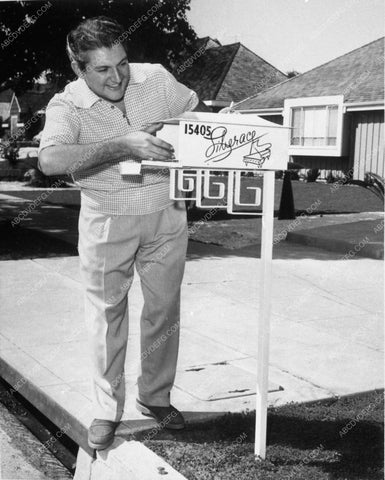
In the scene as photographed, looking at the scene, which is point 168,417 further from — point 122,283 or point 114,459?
point 122,283

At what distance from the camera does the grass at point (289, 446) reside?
340 cm

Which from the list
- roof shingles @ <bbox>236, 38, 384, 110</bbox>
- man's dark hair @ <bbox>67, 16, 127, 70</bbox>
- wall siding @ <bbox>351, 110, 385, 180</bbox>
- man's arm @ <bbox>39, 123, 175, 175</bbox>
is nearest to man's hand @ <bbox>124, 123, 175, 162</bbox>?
man's arm @ <bbox>39, 123, 175, 175</bbox>

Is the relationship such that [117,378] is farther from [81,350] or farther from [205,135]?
[81,350]

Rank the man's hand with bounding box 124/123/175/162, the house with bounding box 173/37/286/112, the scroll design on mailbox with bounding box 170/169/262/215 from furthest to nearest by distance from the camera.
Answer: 1. the house with bounding box 173/37/286/112
2. the scroll design on mailbox with bounding box 170/169/262/215
3. the man's hand with bounding box 124/123/175/162

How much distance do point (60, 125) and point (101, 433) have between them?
154cm

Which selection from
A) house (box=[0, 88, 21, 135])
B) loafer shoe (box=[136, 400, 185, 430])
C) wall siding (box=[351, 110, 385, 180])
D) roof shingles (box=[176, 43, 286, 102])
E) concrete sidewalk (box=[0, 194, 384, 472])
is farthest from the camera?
house (box=[0, 88, 21, 135])

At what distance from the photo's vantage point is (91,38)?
323 cm

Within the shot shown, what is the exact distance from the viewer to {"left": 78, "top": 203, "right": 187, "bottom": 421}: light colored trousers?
3490 millimetres

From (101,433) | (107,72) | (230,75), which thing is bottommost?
(101,433)

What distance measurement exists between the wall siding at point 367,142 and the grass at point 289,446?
2320 centimetres

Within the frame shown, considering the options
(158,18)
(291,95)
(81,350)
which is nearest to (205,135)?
(81,350)

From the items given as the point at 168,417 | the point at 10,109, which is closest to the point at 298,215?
the point at 168,417

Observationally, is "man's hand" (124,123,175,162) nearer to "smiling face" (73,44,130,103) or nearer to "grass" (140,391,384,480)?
"smiling face" (73,44,130,103)

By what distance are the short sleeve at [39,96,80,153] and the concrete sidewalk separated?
157 cm
